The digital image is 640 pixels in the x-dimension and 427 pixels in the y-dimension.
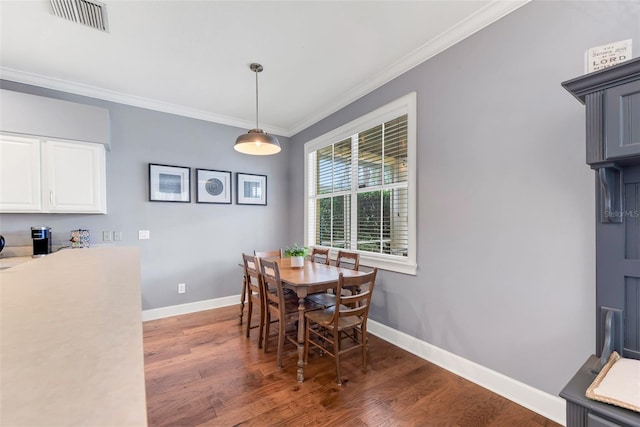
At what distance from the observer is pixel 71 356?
0.43 m

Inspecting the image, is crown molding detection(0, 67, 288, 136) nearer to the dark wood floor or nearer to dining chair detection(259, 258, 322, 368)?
dining chair detection(259, 258, 322, 368)

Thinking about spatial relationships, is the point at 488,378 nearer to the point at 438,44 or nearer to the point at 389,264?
the point at 389,264

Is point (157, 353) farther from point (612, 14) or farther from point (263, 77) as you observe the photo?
point (612, 14)

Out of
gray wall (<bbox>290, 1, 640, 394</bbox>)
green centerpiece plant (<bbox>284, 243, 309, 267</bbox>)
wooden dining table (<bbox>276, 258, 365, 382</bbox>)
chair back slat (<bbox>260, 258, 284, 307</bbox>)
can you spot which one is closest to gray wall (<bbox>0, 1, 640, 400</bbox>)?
gray wall (<bbox>290, 1, 640, 394</bbox>)

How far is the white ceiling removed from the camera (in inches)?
79.4

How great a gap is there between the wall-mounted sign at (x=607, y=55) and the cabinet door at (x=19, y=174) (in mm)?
4630

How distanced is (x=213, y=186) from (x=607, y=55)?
404 cm

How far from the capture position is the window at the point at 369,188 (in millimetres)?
2711

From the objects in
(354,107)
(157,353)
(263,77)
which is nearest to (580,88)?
(354,107)

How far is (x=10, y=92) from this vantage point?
2.64 meters

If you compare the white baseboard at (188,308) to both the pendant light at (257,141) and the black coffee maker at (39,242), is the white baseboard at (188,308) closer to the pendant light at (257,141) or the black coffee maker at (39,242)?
the black coffee maker at (39,242)

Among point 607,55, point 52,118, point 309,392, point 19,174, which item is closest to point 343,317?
point 309,392

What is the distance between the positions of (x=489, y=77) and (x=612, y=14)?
646 mm

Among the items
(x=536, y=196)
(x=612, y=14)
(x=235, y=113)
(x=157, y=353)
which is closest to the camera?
(x=612, y=14)
